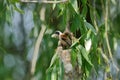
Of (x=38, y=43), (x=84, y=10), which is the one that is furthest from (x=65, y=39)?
(x=38, y=43)

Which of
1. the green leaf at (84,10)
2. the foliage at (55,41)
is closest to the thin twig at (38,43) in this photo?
the foliage at (55,41)

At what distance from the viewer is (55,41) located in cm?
175

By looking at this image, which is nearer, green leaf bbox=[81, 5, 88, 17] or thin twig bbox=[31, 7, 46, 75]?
green leaf bbox=[81, 5, 88, 17]

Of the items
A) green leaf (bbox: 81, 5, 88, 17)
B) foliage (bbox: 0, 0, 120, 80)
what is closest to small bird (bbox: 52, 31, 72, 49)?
foliage (bbox: 0, 0, 120, 80)

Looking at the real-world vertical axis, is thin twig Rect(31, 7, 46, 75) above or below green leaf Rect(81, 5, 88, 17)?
below

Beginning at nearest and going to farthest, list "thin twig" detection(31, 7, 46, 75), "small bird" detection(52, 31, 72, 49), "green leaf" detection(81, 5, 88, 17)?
1. "small bird" detection(52, 31, 72, 49)
2. "green leaf" detection(81, 5, 88, 17)
3. "thin twig" detection(31, 7, 46, 75)

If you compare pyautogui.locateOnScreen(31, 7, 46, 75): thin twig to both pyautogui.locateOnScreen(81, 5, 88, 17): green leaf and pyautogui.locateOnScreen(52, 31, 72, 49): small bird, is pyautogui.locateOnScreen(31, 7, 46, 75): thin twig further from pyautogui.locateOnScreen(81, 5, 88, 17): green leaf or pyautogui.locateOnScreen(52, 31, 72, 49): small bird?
pyautogui.locateOnScreen(52, 31, 72, 49): small bird

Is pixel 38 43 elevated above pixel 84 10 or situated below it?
below

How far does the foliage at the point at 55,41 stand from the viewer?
4.13ft

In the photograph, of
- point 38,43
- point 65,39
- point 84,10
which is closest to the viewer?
point 65,39

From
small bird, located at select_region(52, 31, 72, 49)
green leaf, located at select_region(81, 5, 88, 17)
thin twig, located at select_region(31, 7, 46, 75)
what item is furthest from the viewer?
thin twig, located at select_region(31, 7, 46, 75)

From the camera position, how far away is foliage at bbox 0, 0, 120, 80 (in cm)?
126

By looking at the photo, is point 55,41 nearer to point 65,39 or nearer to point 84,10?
point 84,10

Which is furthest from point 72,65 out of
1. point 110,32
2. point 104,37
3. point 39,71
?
point 39,71
